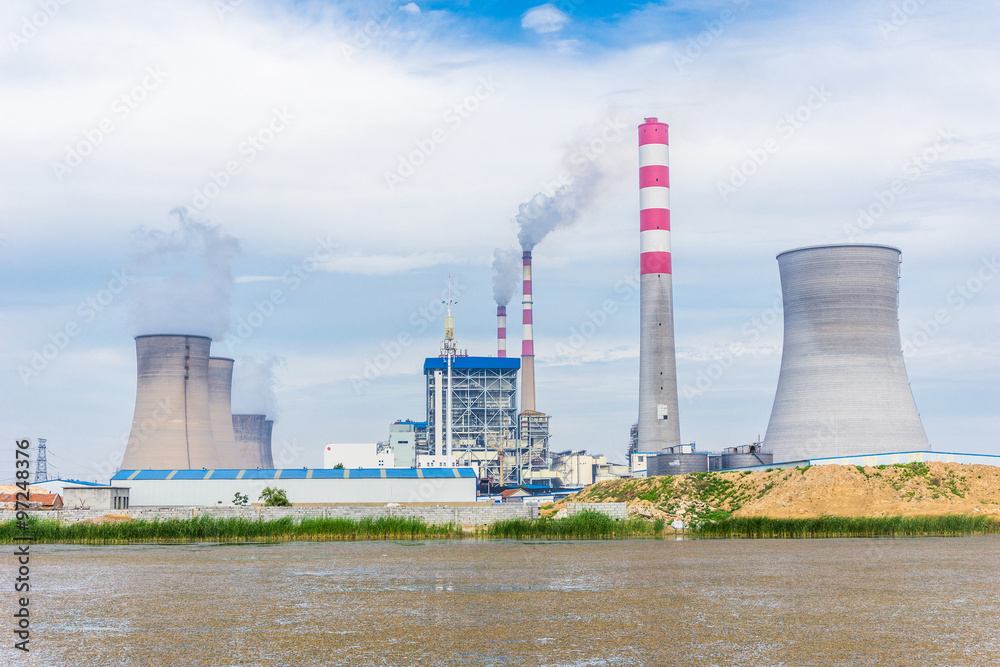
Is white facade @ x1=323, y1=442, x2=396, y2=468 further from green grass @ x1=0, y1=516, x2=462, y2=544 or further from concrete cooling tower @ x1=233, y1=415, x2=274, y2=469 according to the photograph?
green grass @ x1=0, y1=516, x2=462, y2=544

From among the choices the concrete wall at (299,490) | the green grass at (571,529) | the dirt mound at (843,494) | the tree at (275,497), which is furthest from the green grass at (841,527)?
the tree at (275,497)

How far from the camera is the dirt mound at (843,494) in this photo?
38.8 m

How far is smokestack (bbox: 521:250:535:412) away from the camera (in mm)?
84625

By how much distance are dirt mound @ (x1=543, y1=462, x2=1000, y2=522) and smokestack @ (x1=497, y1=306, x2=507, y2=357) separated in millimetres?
48248

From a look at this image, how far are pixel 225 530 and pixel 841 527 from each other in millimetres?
19930

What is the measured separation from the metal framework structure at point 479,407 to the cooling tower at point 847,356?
33.3 meters

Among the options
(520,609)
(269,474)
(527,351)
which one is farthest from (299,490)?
(527,351)

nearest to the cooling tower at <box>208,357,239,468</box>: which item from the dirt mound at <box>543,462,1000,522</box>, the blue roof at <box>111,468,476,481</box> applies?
the blue roof at <box>111,468,476,481</box>

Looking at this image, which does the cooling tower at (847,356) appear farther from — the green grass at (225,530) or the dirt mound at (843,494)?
the green grass at (225,530)

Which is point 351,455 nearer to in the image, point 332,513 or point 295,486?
point 295,486

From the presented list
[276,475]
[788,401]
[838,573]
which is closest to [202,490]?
[276,475]

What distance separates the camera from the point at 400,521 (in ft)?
108

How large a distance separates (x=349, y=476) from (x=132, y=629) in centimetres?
3528

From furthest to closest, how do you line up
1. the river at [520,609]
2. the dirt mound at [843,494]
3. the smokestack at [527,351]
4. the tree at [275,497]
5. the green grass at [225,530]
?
the smokestack at [527,351], the tree at [275,497], the dirt mound at [843,494], the green grass at [225,530], the river at [520,609]
